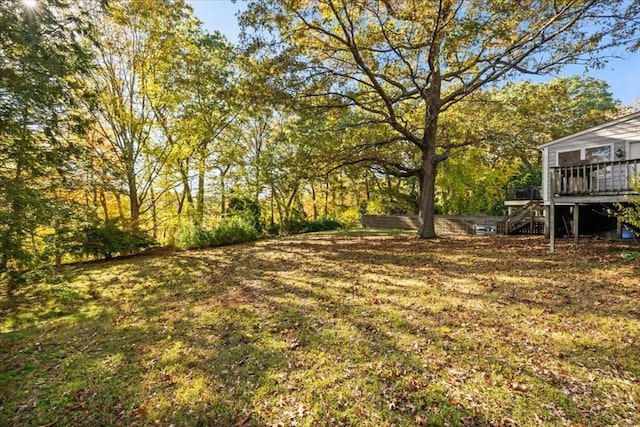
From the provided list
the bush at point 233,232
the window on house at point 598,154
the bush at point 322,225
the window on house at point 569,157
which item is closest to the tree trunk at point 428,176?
the window on house at point 569,157

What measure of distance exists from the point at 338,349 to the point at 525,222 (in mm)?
14190

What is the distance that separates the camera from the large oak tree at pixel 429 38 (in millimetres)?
8984

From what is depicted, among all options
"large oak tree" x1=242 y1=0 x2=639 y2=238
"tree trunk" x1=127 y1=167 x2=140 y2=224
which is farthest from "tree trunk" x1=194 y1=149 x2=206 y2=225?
"large oak tree" x1=242 y1=0 x2=639 y2=238

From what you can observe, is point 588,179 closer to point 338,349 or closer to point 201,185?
point 338,349

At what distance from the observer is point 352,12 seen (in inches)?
393

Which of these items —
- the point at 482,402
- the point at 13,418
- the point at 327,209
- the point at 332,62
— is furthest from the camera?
the point at 327,209

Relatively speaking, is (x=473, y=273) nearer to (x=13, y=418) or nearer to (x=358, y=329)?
(x=358, y=329)

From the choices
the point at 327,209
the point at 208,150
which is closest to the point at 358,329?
the point at 208,150

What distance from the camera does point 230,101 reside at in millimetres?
12180

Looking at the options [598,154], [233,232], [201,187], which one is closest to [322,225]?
[233,232]

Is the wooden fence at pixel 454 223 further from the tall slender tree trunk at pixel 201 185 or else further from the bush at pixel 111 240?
the bush at pixel 111 240

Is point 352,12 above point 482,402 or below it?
above

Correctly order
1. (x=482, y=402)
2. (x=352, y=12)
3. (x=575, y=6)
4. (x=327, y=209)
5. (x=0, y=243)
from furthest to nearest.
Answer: (x=327, y=209), (x=352, y=12), (x=575, y=6), (x=0, y=243), (x=482, y=402)

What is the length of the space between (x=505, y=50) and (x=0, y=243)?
46.3 feet
